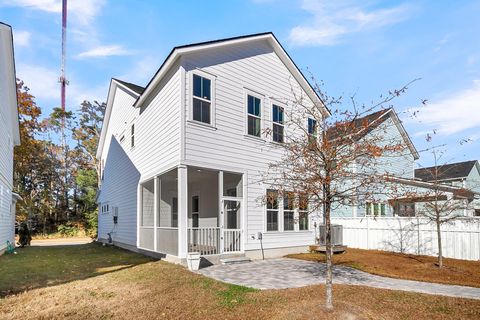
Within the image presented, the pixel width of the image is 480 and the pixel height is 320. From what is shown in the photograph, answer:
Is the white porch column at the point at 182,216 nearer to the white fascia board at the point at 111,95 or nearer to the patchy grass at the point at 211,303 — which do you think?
the patchy grass at the point at 211,303

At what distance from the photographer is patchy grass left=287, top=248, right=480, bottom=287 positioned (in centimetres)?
909

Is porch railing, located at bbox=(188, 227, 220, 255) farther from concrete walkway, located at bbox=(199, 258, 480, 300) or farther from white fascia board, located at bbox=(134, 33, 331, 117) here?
white fascia board, located at bbox=(134, 33, 331, 117)

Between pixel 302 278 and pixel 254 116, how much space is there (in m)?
6.63

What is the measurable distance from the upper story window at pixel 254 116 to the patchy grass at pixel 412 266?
5214mm

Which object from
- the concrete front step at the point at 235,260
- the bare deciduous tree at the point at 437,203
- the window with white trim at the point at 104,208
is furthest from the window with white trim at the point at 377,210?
the window with white trim at the point at 104,208

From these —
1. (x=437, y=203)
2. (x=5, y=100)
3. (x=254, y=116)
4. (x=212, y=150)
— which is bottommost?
(x=437, y=203)

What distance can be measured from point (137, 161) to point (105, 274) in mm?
6631

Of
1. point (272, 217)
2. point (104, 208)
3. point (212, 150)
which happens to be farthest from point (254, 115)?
point (104, 208)

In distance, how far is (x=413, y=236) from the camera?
1436cm

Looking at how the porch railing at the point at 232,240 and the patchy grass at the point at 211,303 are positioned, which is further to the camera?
the porch railing at the point at 232,240

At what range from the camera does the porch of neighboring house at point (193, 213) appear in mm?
10562

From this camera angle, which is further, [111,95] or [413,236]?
[111,95]

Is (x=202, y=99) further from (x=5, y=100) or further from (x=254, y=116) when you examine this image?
(x=5, y=100)

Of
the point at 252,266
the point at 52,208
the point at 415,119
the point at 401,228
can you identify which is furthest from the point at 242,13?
the point at 52,208
